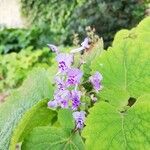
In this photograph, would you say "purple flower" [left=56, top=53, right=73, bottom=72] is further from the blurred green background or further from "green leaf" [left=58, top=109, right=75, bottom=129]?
the blurred green background

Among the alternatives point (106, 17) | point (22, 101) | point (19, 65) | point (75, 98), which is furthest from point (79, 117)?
point (106, 17)

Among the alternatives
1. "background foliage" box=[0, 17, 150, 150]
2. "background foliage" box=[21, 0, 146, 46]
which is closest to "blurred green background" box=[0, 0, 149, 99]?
"background foliage" box=[21, 0, 146, 46]

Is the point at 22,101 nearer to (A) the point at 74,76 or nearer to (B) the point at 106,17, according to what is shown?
(A) the point at 74,76

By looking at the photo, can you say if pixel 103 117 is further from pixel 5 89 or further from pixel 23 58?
pixel 23 58

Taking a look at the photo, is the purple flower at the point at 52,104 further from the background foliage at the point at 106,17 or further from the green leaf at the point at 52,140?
the background foliage at the point at 106,17

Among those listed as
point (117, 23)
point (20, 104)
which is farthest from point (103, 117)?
point (117, 23)
